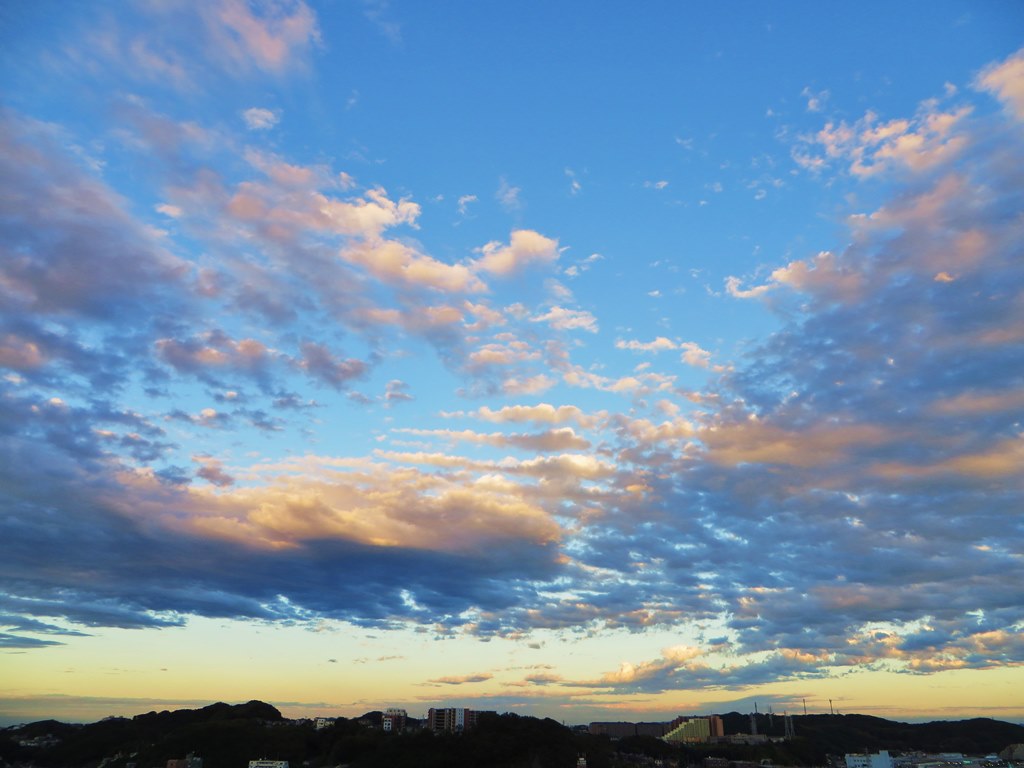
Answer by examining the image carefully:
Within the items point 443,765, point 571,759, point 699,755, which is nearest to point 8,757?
point 443,765

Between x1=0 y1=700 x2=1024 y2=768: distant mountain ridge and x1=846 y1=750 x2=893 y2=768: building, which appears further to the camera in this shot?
x1=846 y1=750 x2=893 y2=768: building

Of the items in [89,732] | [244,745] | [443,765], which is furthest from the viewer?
[89,732]

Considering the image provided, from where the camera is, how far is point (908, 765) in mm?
148750

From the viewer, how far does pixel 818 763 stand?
646 feet

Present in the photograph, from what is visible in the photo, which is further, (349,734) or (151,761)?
(349,734)

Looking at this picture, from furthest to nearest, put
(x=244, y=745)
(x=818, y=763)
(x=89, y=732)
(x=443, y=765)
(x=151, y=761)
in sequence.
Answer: (x=818, y=763) < (x=89, y=732) < (x=244, y=745) < (x=151, y=761) < (x=443, y=765)

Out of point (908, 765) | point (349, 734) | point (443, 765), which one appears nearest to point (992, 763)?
point (908, 765)

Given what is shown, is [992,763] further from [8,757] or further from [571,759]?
[8,757]

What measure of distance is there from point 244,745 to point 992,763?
17150cm

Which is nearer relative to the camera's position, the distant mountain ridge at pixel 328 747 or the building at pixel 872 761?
Result: the distant mountain ridge at pixel 328 747

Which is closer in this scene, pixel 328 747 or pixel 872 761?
pixel 872 761

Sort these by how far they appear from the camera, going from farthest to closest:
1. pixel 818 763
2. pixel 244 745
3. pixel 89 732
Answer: pixel 818 763 → pixel 89 732 → pixel 244 745

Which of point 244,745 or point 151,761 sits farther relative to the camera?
point 244,745

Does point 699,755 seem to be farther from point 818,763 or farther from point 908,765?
point 908,765
